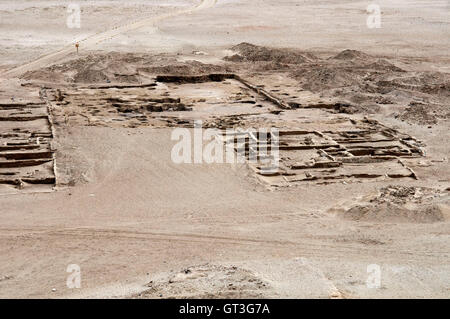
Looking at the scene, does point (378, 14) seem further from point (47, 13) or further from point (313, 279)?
point (313, 279)

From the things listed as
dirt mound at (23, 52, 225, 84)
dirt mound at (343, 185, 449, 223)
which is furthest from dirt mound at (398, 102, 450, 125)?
dirt mound at (23, 52, 225, 84)

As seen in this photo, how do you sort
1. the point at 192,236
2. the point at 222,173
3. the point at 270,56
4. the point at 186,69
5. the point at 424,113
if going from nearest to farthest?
1. the point at 192,236
2. the point at 222,173
3. the point at 424,113
4. the point at 186,69
5. the point at 270,56

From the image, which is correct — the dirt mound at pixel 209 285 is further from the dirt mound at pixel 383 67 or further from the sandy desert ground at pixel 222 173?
the dirt mound at pixel 383 67

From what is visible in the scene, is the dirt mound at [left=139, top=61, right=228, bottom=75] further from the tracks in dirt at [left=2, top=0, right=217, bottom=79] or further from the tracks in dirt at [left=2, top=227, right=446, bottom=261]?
the tracks in dirt at [left=2, top=227, right=446, bottom=261]

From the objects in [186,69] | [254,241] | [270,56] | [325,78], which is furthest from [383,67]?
[254,241]

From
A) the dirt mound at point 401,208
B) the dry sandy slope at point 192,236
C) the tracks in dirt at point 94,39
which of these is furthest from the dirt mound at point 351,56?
the dirt mound at point 401,208

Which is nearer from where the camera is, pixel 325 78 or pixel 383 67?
pixel 325 78

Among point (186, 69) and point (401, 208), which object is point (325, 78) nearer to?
point (186, 69)
